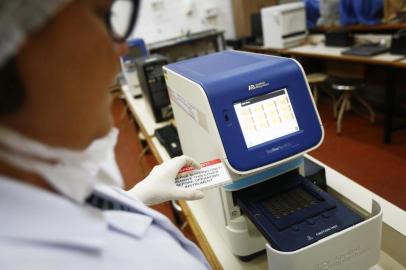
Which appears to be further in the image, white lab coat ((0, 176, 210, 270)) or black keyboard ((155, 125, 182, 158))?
black keyboard ((155, 125, 182, 158))

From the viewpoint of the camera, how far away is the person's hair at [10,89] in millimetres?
319

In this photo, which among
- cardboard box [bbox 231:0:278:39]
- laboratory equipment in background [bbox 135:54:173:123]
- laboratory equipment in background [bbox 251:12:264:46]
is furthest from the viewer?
cardboard box [bbox 231:0:278:39]

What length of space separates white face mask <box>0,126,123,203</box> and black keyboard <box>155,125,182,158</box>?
3.46ft

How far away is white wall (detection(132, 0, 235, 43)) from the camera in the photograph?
20.0ft

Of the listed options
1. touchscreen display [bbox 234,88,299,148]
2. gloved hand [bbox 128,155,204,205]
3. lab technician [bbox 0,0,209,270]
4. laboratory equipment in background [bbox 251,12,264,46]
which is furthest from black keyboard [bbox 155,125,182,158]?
laboratory equipment in background [bbox 251,12,264,46]

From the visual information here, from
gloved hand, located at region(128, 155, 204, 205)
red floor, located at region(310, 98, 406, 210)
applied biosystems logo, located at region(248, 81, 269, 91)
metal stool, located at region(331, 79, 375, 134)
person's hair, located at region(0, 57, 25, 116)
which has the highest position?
person's hair, located at region(0, 57, 25, 116)

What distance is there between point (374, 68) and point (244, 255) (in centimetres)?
347

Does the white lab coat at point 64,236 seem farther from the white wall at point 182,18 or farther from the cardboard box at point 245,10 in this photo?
the white wall at point 182,18

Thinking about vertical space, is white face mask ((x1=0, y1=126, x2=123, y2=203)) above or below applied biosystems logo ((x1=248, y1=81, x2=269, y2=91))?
above

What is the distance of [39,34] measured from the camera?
34 centimetres

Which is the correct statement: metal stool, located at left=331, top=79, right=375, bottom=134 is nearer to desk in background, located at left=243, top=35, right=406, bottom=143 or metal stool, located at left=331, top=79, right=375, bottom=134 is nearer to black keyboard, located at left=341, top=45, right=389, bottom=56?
desk in background, located at left=243, top=35, right=406, bottom=143

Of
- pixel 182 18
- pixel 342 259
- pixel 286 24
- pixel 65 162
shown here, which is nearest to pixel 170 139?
pixel 342 259

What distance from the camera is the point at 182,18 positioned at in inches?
246

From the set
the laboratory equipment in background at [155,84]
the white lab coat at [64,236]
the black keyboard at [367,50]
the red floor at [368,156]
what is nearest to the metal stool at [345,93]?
the red floor at [368,156]
